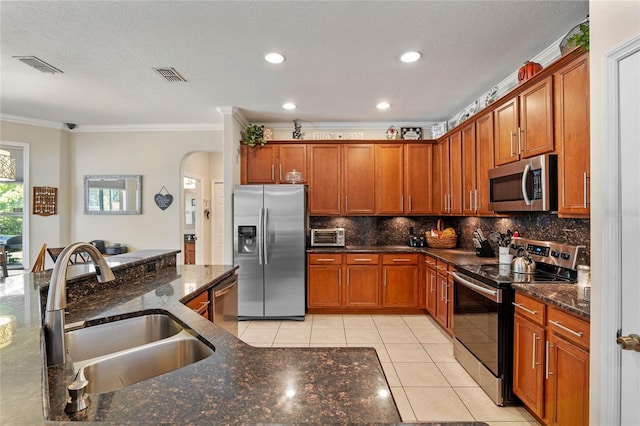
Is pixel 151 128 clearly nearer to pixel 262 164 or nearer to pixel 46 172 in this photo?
pixel 46 172

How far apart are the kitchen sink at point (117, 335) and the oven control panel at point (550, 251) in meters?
2.55

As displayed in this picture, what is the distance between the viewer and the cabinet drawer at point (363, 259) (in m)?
4.22

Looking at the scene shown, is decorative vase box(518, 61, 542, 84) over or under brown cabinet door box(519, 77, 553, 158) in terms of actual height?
over

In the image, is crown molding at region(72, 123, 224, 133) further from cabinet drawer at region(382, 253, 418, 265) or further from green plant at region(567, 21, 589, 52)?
green plant at region(567, 21, 589, 52)

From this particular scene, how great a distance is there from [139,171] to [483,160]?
4.70 meters

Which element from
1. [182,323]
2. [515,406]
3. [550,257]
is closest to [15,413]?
[182,323]

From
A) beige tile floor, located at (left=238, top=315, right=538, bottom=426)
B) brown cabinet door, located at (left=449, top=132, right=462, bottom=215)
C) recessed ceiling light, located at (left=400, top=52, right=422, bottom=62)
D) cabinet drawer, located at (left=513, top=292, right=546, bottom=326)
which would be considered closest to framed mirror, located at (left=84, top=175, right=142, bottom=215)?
beige tile floor, located at (left=238, top=315, right=538, bottom=426)

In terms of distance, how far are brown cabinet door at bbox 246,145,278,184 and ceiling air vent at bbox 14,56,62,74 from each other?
218cm

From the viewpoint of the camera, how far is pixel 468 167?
11.7 ft

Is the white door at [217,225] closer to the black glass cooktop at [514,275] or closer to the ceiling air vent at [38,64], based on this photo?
the ceiling air vent at [38,64]

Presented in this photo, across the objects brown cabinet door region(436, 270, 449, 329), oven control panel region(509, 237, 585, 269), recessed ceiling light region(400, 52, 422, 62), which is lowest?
brown cabinet door region(436, 270, 449, 329)

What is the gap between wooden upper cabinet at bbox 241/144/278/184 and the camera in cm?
453

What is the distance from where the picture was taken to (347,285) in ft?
13.9

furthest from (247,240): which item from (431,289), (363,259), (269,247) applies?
(431,289)
